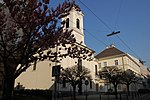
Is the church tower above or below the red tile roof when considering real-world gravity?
above

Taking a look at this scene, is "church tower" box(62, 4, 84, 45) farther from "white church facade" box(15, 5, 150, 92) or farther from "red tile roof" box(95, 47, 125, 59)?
"red tile roof" box(95, 47, 125, 59)

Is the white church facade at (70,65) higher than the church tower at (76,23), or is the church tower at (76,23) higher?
the church tower at (76,23)

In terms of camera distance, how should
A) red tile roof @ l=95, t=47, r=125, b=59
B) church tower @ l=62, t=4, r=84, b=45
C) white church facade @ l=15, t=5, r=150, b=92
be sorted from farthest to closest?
red tile roof @ l=95, t=47, r=125, b=59
church tower @ l=62, t=4, r=84, b=45
white church facade @ l=15, t=5, r=150, b=92

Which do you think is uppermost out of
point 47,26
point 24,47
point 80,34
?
point 80,34

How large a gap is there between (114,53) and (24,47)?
4861 cm

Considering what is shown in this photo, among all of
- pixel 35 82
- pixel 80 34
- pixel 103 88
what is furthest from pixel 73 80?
pixel 103 88

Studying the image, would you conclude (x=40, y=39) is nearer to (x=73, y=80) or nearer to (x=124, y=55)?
(x=73, y=80)

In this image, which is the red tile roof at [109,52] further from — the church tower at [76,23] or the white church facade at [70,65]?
the church tower at [76,23]

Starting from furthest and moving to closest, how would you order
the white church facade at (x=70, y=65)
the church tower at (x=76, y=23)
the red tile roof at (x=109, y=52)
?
the red tile roof at (x=109, y=52), the church tower at (x=76, y=23), the white church facade at (x=70, y=65)

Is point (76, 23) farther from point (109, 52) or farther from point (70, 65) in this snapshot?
point (109, 52)

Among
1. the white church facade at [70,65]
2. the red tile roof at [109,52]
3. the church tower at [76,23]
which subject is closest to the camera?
the white church facade at [70,65]

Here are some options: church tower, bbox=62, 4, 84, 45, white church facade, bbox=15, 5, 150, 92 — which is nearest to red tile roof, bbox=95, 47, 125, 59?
white church facade, bbox=15, 5, 150, 92

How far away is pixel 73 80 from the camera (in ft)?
70.5

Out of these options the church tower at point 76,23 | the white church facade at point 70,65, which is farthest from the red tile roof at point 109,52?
the church tower at point 76,23
